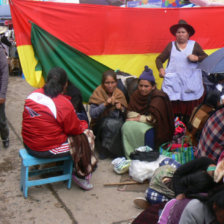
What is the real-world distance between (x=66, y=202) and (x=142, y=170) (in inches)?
39.4

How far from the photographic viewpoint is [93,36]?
6.04 m

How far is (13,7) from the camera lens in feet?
17.9

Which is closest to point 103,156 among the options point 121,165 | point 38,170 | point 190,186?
point 121,165

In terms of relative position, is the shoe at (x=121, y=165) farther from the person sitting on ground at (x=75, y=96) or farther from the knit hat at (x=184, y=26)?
the knit hat at (x=184, y=26)

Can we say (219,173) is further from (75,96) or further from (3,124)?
(3,124)

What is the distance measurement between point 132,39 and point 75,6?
1.13m

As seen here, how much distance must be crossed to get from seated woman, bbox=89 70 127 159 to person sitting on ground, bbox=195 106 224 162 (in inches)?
54.6

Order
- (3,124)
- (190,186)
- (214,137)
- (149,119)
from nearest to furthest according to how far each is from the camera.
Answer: (190,186) → (214,137) → (149,119) → (3,124)

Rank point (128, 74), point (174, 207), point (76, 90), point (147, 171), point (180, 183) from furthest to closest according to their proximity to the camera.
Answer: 1. point (128, 74)
2. point (76, 90)
3. point (147, 171)
4. point (180, 183)
5. point (174, 207)

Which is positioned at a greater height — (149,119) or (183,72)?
(183,72)

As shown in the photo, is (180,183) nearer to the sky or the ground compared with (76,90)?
nearer to the ground

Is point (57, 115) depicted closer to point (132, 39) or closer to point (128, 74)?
point (128, 74)

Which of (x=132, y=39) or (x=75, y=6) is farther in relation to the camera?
(x=132, y=39)

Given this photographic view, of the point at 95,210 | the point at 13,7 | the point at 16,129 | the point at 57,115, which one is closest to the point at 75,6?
the point at 13,7
